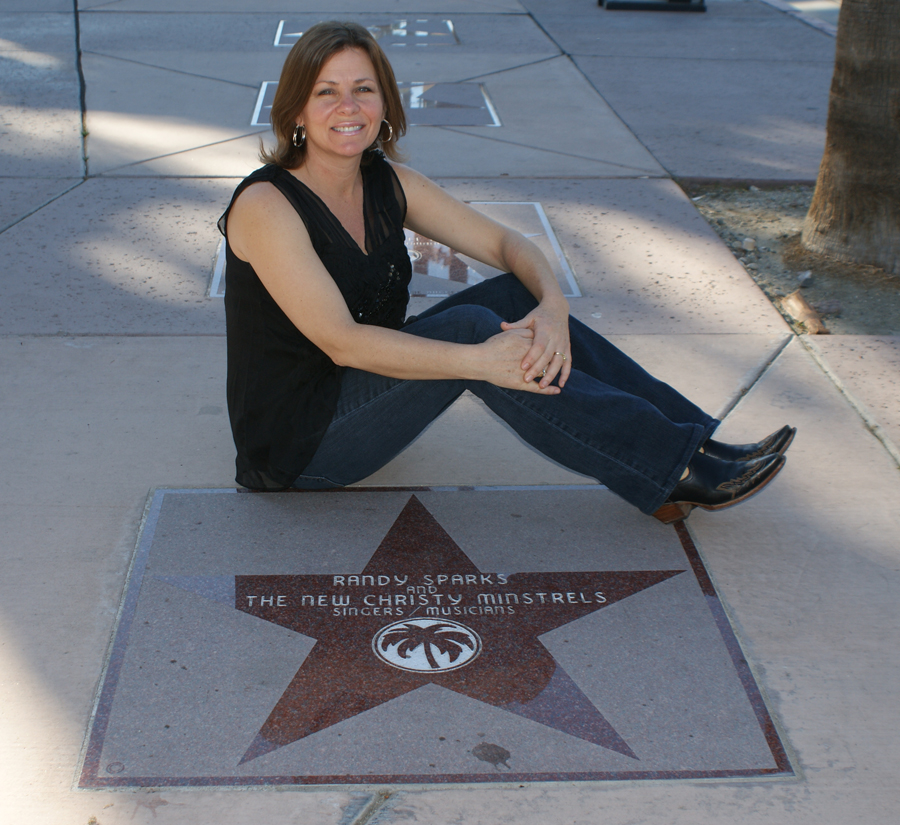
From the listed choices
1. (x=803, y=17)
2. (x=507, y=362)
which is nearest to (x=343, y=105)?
(x=507, y=362)

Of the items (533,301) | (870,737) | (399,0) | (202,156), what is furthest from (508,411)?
(399,0)

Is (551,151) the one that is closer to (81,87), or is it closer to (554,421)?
(81,87)

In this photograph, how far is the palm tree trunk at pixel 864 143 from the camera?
4.07 metres

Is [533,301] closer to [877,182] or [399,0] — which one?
[877,182]

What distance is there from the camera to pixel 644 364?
3.55 m

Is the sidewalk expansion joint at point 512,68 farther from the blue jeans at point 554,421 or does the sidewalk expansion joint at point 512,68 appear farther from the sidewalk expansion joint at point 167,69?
the blue jeans at point 554,421

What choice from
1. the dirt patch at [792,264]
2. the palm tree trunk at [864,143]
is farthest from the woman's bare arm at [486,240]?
the palm tree trunk at [864,143]

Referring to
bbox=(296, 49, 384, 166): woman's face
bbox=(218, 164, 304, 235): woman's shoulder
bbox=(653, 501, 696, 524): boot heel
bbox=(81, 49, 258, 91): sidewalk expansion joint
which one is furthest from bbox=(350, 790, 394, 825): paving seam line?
bbox=(81, 49, 258, 91): sidewalk expansion joint

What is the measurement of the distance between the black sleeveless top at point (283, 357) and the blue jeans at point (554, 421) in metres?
0.07

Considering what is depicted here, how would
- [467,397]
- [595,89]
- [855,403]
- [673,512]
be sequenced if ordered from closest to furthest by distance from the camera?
1. [673,512]
2. [855,403]
3. [467,397]
4. [595,89]

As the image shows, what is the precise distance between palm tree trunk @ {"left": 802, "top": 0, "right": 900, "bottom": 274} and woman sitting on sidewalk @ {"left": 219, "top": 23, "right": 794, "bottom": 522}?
80.5 inches

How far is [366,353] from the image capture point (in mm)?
2416

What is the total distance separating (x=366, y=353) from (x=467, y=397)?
1.05 m

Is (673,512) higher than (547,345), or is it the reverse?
(547,345)
